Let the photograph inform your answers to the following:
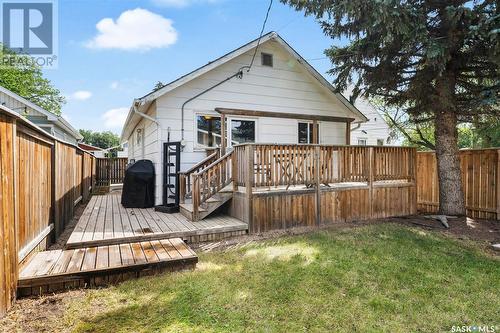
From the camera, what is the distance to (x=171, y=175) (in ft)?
22.7

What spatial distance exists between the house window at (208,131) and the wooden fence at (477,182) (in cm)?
594

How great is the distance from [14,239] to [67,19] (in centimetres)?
1170

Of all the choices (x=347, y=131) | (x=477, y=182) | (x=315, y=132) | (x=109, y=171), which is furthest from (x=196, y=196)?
(x=109, y=171)

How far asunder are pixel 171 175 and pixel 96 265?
144 inches

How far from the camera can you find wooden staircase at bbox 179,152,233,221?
5617mm

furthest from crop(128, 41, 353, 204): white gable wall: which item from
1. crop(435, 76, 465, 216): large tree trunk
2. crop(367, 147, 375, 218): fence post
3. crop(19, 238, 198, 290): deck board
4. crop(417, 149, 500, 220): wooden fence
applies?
crop(19, 238, 198, 290): deck board

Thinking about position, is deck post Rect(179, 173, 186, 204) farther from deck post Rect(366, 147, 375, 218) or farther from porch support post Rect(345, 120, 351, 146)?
porch support post Rect(345, 120, 351, 146)

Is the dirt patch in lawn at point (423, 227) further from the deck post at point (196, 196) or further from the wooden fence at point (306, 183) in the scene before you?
the deck post at point (196, 196)

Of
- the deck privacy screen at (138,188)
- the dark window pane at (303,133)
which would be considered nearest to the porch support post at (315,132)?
the dark window pane at (303,133)

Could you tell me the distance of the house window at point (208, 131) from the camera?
7465 mm

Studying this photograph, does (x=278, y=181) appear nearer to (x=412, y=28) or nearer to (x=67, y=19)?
(x=412, y=28)

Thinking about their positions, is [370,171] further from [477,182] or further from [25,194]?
[25,194]

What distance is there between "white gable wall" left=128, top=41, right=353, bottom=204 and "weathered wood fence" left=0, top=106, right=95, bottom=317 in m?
2.64

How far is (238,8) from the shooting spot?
895 centimetres
